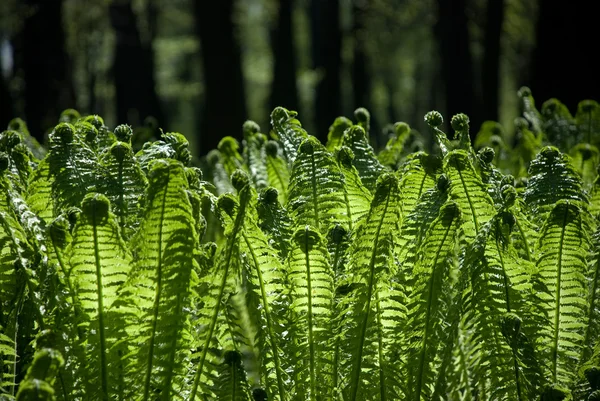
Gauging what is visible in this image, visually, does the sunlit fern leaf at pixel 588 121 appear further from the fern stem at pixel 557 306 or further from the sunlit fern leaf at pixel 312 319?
the sunlit fern leaf at pixel 312 319

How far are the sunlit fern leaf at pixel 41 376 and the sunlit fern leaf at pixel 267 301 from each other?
0.49 meters

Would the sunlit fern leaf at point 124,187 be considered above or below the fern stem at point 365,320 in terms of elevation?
above

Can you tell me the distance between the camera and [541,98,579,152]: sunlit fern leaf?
3.52 meters

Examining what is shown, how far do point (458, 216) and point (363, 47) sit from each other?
678 inches

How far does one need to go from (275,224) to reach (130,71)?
11873 mm

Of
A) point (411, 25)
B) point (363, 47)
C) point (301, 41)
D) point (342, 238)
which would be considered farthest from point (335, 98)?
point (301, 41)

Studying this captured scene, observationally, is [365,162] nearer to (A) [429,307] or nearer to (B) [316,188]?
(B) [316,188]

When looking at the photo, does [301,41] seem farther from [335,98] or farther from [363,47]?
[335,98]

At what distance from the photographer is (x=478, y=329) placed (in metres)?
1.55

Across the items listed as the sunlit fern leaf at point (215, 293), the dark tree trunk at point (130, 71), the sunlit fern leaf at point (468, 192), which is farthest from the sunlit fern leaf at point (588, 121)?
the dark tree trunk at point (130, 71)

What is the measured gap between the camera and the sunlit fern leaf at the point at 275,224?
1.83 meters

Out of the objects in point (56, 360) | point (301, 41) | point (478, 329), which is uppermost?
point (301, 41)

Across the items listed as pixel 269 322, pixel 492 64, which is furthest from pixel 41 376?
pixel 492 64

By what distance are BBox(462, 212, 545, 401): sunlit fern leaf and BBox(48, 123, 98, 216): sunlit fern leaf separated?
0.96 metres
